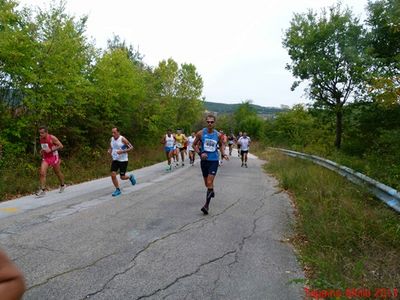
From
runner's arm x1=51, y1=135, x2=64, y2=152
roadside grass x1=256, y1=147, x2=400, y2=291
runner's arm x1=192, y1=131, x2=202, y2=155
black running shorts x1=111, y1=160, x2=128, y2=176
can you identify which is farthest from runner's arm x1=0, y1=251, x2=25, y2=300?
runner's arm x1=51, y1=135, x2=64, y2=152

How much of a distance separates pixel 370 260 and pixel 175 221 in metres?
3.38

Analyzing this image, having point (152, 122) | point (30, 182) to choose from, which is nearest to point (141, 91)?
point (152, 122)

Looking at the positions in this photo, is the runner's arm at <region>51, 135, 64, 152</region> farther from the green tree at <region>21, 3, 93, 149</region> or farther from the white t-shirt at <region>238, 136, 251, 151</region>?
the white t-shirt at <region>238, 136, 251, 151</region>

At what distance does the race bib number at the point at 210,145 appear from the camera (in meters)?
7.97

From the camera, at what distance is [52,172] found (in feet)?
41.7

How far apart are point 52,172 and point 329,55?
1863 centimetres

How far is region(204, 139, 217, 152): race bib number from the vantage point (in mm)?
7973

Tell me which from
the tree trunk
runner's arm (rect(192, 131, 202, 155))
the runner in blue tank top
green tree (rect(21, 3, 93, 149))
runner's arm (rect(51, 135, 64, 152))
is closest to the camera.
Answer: the runner in blue tank top

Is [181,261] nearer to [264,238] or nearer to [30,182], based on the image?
[264,238]

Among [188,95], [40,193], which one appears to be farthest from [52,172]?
[188,95]

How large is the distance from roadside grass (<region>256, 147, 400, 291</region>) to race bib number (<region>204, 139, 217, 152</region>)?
2254 millimetres

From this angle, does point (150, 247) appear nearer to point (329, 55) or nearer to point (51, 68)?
point (51, 68)

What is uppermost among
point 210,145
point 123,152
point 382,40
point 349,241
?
point 382,40

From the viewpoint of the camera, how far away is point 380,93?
7.43 meters
